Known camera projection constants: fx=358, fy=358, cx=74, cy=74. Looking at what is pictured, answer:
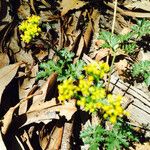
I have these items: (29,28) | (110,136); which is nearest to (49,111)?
(110,136)

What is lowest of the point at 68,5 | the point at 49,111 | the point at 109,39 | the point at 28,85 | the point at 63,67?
the point at 49,111

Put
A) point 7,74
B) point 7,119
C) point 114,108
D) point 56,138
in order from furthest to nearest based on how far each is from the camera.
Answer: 1. point 7,74
2. point 56,138
3. point 7,119
4. point 114,108

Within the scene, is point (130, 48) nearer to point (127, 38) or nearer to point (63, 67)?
point (127, 38)

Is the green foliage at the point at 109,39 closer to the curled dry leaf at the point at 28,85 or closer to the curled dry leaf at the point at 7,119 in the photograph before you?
the curled dry leaf at the point at 28,85

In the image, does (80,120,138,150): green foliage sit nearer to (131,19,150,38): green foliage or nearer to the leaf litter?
the leaf litter

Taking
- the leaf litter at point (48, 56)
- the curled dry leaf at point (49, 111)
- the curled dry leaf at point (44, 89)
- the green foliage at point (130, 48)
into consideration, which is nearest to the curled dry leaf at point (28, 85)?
the leaf litter at point (48, 56)
